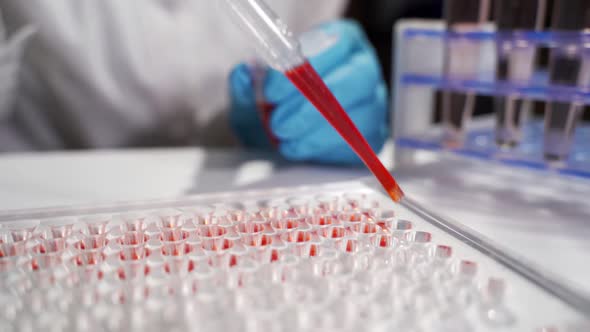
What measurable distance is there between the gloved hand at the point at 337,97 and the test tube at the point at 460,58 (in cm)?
18

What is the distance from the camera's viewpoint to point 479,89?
0.77 metres

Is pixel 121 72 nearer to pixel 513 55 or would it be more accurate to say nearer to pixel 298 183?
pixel 298 183

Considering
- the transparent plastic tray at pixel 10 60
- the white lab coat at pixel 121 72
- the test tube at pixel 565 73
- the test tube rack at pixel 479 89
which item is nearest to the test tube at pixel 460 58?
the test tube rack at pixel 479 89

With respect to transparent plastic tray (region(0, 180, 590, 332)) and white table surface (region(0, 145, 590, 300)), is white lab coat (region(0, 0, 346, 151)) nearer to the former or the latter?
white table surface (region(0, 145, 590, 300))

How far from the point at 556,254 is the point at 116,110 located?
3.31 feet

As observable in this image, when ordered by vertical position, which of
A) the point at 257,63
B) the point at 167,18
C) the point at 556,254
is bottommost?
the point at 556,254

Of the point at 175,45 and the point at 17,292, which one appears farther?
the point at 175,45

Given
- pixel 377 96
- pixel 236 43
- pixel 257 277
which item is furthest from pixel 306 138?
pixel 257 277

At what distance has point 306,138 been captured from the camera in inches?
37.3

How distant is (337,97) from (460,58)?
0.24 meters

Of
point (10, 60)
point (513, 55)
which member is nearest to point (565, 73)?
point (513, 55)

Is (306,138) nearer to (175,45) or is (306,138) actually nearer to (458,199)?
(458,199)

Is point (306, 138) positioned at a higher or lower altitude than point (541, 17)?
lower

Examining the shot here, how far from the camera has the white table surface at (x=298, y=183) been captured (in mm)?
605
